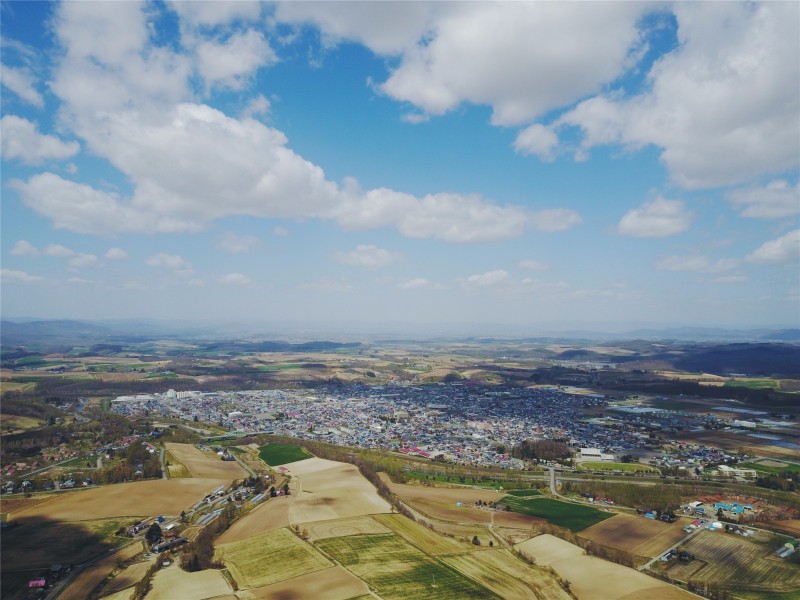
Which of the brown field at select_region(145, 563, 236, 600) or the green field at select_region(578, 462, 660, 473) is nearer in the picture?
the brown field at select_region(145, 563, 236, 600)

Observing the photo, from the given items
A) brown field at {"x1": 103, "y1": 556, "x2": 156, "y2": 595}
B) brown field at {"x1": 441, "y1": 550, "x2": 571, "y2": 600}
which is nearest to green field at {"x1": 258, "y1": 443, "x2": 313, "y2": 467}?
brown field at {"x1": 103, "y1": 556, "x2": 156, "y2": 595}

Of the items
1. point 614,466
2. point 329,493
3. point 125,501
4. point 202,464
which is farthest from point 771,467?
point 125,501

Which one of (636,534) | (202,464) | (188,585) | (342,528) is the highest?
(188,585)

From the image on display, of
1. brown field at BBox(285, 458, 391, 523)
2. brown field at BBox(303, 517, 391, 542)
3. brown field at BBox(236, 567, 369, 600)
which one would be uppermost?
brown field at BBox(236, 567, 369, 600)

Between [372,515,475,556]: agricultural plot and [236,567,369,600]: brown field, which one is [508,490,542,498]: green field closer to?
[372,515,475,556]: agricultural plot

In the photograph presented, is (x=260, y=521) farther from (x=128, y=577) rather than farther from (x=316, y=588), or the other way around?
(x=316, y=588)

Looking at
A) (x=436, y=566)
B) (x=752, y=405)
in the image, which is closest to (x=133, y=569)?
(x=436, y=566)
